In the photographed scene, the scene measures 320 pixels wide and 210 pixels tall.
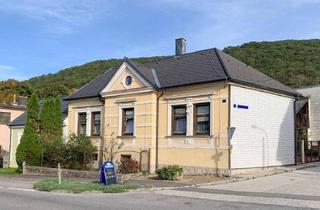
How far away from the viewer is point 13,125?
3972cm

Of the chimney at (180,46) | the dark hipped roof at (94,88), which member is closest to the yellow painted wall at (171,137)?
the dark hipped roof at (94,88)

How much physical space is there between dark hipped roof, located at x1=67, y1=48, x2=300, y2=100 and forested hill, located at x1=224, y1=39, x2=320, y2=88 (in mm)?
18480

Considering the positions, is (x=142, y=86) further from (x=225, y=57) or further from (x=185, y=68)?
(x=225, y=57)

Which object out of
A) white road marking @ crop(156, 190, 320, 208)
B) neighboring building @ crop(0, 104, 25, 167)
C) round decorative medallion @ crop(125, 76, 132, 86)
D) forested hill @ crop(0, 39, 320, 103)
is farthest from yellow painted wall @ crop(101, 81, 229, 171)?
neighboring building @ crop(0, 104, 25, 167)

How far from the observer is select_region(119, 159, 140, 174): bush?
25172mm

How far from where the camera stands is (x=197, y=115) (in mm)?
24406

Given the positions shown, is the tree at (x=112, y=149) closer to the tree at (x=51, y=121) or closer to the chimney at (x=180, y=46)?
the tree at (x=51, y=121)

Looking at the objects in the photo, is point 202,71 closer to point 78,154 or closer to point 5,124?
point 78,154

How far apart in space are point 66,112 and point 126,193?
18851mm

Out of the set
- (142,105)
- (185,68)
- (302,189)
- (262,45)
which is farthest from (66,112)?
(262,45)

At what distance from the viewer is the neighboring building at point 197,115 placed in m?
23.0

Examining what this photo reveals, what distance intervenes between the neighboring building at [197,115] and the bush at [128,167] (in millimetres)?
957

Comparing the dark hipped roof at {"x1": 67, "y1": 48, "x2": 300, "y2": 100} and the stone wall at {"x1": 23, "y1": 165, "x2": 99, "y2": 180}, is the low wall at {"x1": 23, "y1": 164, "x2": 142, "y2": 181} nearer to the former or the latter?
the stone wall at {"x1": 23, "y1": 165, "x2": 99, "y2": 180}

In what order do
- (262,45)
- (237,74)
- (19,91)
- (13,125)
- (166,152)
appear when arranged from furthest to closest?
(19,91) < (262,45) < (13,125) < (166,152) < (237,74)
